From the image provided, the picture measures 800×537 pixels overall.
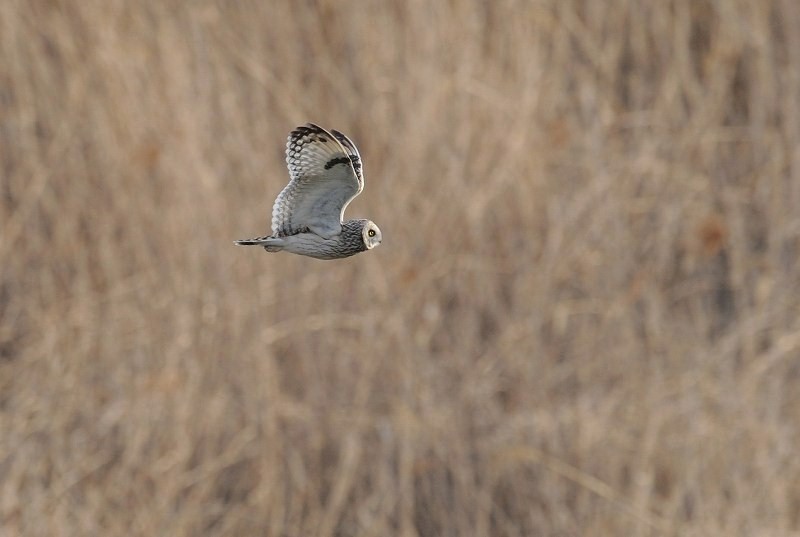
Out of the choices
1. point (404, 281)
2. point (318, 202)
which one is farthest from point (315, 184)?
point (404, 281)

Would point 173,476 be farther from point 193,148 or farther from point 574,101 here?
point 574,101

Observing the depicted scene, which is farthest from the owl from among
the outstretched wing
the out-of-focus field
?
the out-of-focus field

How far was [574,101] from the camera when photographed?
3889mm

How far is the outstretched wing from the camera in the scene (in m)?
1.15

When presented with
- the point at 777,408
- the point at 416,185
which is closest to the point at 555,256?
the point at 416,185

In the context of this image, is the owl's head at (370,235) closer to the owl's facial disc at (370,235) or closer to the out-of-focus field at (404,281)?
the owl's facial disc at (370,235)

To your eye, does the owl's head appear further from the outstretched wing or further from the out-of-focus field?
the out-of-focus field

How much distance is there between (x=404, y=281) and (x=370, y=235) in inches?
88.5

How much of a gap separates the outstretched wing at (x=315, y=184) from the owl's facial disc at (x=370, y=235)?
0.10 ft

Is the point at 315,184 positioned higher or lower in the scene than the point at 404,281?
higher

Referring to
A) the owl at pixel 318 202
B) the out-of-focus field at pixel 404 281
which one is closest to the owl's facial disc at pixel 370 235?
the owl at pixel 318 202

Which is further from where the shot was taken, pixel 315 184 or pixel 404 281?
pixel 404 281

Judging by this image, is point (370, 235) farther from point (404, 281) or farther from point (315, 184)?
point (404, 281)

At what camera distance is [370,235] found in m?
1.11
